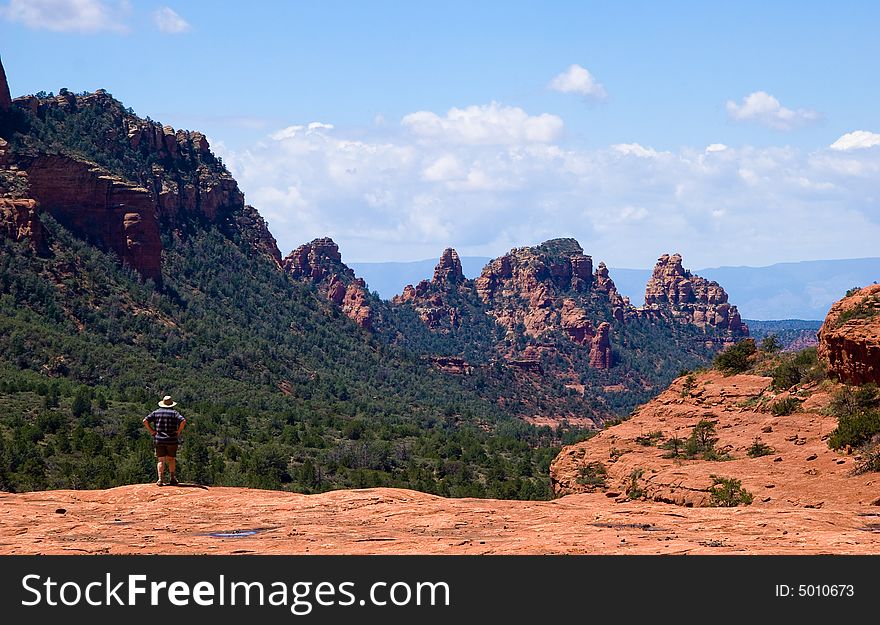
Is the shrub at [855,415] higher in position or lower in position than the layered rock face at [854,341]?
lower

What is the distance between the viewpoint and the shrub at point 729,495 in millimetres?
28484

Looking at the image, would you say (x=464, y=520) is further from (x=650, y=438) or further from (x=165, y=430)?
(x=650, y=438)

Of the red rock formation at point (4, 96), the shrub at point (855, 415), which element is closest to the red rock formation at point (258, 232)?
the red rock formation at point (4, 96)

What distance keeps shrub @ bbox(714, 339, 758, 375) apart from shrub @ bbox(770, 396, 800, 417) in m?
13.4

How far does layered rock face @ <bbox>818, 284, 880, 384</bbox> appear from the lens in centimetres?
3741

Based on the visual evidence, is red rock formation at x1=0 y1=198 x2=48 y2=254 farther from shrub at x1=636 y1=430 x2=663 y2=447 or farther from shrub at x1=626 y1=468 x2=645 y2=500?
shrub at x1=626 y1=468 x2=645 y2=500

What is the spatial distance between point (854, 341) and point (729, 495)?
12722 mm

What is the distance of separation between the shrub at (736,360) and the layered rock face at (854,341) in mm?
9719

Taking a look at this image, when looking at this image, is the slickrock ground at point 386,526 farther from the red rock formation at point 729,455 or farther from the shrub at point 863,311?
→ the shrub at point 863,311

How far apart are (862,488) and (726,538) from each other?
10496 millimetres
